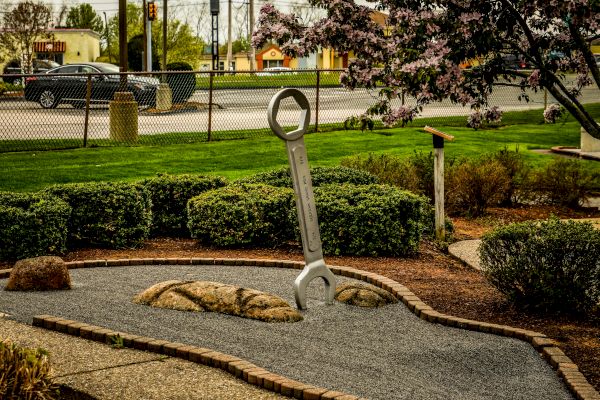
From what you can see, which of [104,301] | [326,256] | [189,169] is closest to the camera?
[104,301]

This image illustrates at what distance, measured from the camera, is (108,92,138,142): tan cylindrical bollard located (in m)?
20.1

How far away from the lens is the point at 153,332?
281 inches

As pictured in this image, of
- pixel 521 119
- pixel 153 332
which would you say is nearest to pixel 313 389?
pixel 153 332

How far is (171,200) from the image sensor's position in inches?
463

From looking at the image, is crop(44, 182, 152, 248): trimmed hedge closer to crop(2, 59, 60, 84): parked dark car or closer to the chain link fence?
the chain link fence

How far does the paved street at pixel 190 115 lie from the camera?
794 inches

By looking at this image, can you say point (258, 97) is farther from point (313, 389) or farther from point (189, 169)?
point (313, 389)

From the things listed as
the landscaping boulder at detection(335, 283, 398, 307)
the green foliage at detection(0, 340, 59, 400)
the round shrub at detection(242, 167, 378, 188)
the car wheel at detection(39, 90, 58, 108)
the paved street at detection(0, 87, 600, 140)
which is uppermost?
the car wheel at detection(39, 90, 58, 108)

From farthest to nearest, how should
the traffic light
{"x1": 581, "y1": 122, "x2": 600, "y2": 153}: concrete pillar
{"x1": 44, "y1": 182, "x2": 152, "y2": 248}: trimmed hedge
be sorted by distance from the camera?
the traffic light, {"x1": 581, "y1": 122, "x2": 600, "y2": 153}: concrete pillar, {"x1": 44, "y1": 182, "x2": 152, "y2": 248}: trimmed hedge

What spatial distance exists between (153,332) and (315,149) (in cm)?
1232

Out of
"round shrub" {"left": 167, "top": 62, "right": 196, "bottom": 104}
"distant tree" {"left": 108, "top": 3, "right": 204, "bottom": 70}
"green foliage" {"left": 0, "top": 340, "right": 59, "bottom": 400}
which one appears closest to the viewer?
"green foliage" {"left": 0, "top": 340, "right": 59, "bottom": 400}

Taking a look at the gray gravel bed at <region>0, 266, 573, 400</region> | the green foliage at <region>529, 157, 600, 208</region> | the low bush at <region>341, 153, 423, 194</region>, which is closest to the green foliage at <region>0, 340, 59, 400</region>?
the gray gravel bed at <region>0, 266, 573, 400</region>

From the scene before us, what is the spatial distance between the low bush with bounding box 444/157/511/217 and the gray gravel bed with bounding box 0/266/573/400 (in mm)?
5100

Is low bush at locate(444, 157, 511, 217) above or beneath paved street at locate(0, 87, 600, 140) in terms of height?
beneath
